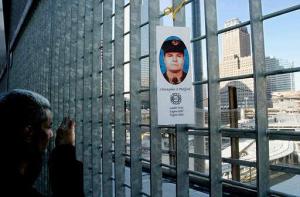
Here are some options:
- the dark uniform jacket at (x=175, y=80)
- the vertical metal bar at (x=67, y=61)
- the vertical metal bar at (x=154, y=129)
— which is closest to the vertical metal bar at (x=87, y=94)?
the vertical metal bar at (x=67, y=61)

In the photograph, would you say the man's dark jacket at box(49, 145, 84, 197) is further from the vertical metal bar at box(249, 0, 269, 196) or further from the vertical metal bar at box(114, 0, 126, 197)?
the vertical metal bar at box(114, 0, 126, 197)

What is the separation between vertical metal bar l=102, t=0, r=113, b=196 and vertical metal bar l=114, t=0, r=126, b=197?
0.27 metres

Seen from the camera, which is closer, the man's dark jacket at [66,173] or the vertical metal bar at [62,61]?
the man's dark jacket at [66,173]

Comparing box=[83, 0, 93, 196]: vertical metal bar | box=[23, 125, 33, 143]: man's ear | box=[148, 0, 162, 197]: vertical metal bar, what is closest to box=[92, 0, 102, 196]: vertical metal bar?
box=[83, 0, 93, 196]: vertical metal bar

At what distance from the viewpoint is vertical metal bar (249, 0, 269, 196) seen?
5.02 ft

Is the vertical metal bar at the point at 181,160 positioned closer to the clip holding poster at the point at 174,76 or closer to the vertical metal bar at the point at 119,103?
the clip holding poster at the point at 174,76

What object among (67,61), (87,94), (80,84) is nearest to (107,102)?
(87,94)

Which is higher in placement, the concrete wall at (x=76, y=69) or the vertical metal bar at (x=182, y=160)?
the concrete wall at (x=76, y=69)

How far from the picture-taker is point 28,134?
3.38ft

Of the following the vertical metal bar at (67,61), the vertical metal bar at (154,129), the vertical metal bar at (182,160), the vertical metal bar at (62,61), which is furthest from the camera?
the vertical metal bar at (62,61)

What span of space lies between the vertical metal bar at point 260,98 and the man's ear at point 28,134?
1.03m

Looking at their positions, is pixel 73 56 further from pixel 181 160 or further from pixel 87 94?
pixel 181 160

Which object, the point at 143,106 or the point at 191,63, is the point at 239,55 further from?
the point at 143,106

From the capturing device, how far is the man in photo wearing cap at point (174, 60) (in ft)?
5.74
